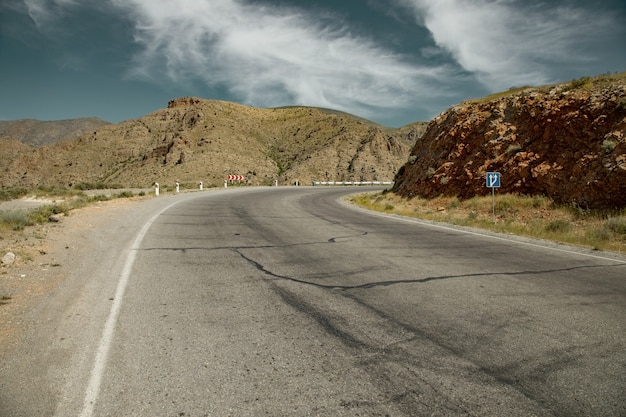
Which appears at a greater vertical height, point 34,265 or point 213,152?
point 213,152

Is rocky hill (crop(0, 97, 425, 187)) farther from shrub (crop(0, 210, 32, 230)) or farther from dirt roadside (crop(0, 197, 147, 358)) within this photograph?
dirt roadside (crop(0, 197, 147, 358))

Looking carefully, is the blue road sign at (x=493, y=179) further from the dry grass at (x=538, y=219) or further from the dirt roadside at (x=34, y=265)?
the dirt roadside at (x=34, y=265)

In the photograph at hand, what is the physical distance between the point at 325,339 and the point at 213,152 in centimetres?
6823

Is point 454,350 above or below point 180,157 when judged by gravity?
below

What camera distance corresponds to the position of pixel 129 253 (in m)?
7.96

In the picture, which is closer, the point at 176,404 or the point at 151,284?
the point at 176,404

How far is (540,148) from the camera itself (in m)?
16.5

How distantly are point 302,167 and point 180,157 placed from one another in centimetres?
2233

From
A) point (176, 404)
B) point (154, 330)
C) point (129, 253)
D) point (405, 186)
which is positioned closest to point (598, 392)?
point (176, 404)

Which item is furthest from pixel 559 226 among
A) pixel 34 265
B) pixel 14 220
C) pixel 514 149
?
pixel 14 220

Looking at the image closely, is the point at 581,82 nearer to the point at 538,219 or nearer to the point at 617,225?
the point at 538,219

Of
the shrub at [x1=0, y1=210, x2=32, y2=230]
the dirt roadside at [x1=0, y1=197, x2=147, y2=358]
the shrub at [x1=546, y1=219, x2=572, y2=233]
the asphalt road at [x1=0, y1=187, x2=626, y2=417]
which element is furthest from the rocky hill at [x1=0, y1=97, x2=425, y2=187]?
the asphalt road at [x1=0, y1=187, x2=626, y2=417]

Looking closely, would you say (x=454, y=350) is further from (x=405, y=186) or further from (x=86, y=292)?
(x=405, y=186)

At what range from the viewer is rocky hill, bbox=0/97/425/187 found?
64500 mm
